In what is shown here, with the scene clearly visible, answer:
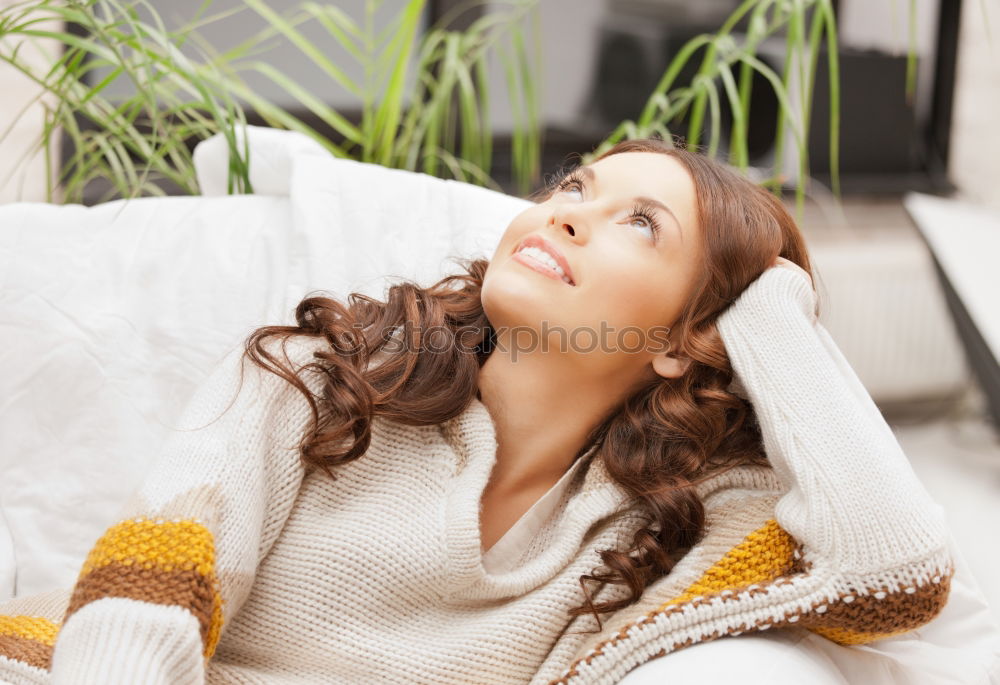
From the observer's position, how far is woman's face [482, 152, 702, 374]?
1.05 meters

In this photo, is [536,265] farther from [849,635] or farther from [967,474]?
[967,474]

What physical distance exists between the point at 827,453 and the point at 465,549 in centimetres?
39

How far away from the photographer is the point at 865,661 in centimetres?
109

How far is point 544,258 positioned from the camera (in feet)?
3.52

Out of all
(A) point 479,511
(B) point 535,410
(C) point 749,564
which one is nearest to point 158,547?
(A) point 479,511

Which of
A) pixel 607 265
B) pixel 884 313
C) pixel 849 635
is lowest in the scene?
pixel 884 313

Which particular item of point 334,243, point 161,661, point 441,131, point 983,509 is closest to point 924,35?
point 441,131

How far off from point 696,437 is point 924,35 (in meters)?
2.17

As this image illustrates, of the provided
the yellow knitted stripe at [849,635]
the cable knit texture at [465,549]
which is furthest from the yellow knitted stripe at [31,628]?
the yellow knitted stripe at [849,635]

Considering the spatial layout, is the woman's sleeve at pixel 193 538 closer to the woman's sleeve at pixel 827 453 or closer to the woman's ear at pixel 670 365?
the woman's ear at pixel 670 365

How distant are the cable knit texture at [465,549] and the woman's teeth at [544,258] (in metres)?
0.19

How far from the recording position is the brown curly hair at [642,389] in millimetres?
1064

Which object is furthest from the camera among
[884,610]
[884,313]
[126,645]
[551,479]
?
[884,313]

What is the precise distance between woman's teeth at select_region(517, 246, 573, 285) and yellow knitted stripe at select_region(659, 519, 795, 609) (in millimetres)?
333
